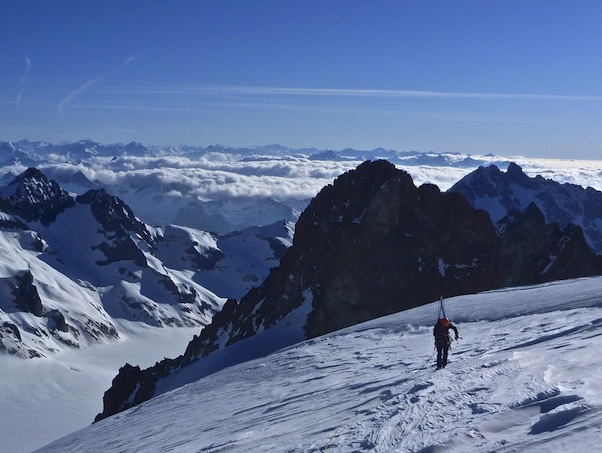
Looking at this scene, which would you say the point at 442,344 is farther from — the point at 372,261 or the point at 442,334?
the point at 372,261

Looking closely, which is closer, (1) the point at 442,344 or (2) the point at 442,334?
(1) the point at 442,344

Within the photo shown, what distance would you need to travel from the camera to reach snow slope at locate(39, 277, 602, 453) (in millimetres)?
14652

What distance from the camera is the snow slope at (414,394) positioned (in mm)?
14652

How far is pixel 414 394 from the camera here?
19266 mm

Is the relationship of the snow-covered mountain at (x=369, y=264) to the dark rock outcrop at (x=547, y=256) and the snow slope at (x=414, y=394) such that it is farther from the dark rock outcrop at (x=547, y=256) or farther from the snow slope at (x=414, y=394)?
the snow slope at (x=414, y=394)

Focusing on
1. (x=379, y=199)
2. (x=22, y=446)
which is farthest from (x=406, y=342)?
(x=22, y=446)

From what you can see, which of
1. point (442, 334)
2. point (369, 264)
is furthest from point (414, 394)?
point (369, 264)

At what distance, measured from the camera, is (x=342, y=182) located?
7788cm

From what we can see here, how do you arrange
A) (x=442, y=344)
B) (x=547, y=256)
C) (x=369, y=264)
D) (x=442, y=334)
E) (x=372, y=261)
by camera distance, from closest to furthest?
1. (x=442, y=344)
2. (x=442, y=334)
3. (x=369, y=264)
4. (x=372, y=261)
5. (x=547, y=256)

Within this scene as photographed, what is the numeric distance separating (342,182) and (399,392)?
5846 centimetres

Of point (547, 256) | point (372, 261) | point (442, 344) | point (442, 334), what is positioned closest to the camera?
point (442, 344)

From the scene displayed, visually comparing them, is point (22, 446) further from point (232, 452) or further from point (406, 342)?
point (232, 452)

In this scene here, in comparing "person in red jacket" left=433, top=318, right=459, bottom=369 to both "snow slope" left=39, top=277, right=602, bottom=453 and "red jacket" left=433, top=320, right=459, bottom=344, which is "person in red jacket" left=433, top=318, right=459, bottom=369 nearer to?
"red jacket" left=433, top=320, right=459, bottom=344

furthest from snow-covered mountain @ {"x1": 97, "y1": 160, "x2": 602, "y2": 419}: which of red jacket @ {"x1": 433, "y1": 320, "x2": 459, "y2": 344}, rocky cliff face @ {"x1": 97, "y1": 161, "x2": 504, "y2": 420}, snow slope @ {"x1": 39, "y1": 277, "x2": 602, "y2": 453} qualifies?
red jacket @ {"x1": 433, "y1": 320, "x2": 459, "y2": 344}
